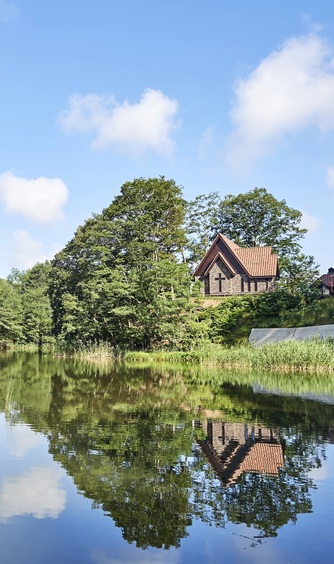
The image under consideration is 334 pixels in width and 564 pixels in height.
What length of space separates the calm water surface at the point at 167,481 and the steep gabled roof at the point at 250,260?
31.2 meters

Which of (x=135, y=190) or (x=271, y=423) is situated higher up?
(x=135, y=190)

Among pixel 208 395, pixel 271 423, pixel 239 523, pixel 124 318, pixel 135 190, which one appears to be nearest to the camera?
pixel 239 523

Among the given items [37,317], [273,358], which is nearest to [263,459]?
[273,358]

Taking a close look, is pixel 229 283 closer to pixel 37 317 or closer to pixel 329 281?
pixel 329 281

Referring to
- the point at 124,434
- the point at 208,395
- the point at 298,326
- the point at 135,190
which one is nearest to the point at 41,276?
the point at 135,190

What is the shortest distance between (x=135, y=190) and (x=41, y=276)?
144ft

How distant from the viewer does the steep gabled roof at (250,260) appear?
45.8 meters

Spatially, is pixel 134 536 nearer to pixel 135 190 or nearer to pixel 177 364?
pixel 177 364

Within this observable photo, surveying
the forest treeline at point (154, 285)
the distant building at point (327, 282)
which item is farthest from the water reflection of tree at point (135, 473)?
the distant building at point (327, 282)

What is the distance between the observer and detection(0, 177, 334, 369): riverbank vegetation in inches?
1437

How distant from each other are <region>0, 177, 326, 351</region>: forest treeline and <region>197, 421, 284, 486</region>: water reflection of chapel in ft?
81.0

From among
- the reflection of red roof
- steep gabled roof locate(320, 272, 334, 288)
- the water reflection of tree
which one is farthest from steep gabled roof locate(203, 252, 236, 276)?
the reflection of red roof

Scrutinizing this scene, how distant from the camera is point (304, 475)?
7656 millimetres

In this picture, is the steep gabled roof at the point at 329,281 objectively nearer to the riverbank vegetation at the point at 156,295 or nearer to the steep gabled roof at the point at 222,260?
the riverbank vegetation at the point at 156,295
